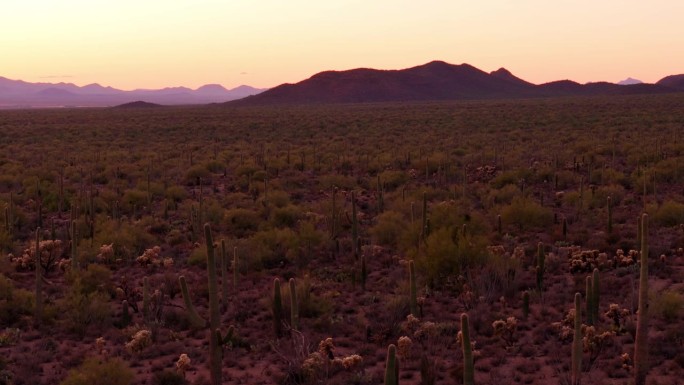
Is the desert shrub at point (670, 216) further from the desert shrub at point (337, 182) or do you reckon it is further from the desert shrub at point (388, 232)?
the desert shrub at point (337, 182)

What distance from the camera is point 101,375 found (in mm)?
8211

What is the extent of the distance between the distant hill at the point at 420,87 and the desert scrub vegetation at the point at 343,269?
117566 millimetres

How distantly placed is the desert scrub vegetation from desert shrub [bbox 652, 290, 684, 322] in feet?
0.07

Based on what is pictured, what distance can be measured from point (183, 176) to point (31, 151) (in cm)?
1542

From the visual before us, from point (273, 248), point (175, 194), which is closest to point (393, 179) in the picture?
point (175, 194)

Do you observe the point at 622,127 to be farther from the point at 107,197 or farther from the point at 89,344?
the point at 89,344

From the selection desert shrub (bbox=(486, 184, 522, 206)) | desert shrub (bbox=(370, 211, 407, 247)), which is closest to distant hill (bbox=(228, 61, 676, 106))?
desert shrub (bbox=(486, 184, 522, 206))

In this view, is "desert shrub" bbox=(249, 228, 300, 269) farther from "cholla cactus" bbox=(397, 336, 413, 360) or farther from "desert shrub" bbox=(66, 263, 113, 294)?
"cholla cactus" bbox=(397, 336, 413, 360)

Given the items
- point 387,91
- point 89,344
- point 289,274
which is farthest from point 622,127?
point 387,91

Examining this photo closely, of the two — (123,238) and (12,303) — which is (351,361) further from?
(123,238)

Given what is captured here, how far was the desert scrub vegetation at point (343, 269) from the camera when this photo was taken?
31.1 ft

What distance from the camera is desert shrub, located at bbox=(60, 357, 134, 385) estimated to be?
8.03 meters

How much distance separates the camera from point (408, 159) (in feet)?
96.8

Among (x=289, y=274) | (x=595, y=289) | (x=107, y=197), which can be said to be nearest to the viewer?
(x=595, y=289)
